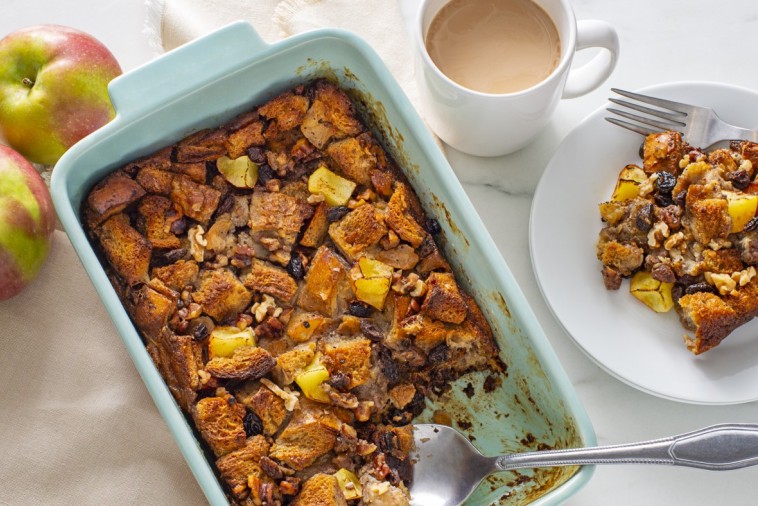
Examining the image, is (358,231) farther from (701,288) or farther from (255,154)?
(701,288)

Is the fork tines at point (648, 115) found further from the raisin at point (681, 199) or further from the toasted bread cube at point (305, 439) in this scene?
the toasted bread cube at point (305, 439)

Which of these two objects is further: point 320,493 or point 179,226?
point 179,226

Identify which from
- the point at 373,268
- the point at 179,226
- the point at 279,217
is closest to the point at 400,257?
the point at 373,268

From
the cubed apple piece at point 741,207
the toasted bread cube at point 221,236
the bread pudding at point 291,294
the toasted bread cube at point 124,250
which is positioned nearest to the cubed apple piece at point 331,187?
the bread pudding at point 291,294

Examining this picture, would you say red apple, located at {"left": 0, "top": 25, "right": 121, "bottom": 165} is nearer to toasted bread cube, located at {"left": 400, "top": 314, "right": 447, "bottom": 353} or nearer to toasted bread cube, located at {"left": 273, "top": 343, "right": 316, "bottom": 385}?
toasted bread cube, located at {"left": 273, "top": 343, "right": 316, "bottom": 385}

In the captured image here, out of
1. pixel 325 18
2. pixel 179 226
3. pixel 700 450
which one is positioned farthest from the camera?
pixel 325 18

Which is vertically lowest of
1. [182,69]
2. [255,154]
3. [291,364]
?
[291,364]

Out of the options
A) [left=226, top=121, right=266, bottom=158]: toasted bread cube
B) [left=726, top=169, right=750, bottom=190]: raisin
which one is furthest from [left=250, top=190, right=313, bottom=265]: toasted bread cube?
[left=726, top=169, right=750, bottom=190]: raisin
